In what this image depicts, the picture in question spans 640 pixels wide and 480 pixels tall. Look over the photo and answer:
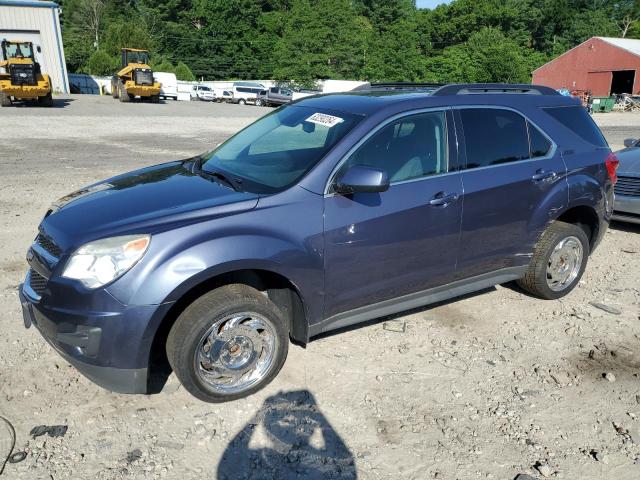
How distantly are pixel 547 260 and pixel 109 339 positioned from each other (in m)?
3.61

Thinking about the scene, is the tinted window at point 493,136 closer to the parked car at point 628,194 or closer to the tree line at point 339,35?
the parked car at point 628,194

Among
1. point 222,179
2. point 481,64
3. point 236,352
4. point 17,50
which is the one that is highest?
point 17,50

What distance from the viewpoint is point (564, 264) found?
4.97m

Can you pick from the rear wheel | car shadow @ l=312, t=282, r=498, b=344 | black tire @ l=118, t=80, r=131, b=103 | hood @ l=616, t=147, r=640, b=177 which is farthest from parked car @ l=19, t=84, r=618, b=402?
black tire @ l=118, t=80, r=131, b=103

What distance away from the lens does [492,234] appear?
4234 millimetres

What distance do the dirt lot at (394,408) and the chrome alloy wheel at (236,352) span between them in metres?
0.15

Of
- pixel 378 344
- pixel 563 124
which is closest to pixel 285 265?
pixel 378 344

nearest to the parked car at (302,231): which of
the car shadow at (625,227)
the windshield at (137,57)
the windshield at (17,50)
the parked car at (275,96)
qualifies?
the car shadow at (625,227)

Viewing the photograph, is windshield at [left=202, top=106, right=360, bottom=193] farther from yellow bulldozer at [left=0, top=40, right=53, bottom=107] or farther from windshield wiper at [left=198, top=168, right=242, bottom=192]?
yellow bulldozer at [left=0, top=40, right=53, bottom=107]

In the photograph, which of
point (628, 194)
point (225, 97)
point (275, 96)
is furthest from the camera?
point (225, 97)

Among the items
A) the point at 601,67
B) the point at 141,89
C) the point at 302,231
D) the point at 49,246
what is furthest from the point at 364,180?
the point at 601,67

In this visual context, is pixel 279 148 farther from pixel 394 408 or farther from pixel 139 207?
pixel 394 408

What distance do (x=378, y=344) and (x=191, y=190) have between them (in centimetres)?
180

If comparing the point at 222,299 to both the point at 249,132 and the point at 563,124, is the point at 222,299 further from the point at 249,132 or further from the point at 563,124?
the point at 563,124
